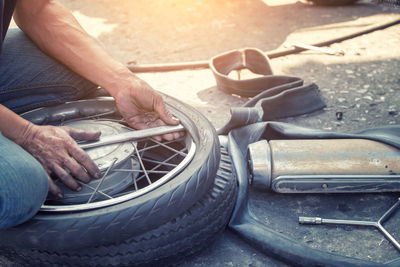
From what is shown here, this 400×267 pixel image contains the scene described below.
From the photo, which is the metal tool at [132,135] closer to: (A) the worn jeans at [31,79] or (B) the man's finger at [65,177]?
(B) the man's finger at [65,177]

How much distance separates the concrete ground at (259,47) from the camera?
2.43 meters

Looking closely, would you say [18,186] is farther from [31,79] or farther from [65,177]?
[31,79]

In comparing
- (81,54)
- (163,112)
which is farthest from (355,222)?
(81,54)

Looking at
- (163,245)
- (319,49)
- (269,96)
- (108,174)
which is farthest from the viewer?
(319,49)

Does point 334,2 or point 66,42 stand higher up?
point 66,42

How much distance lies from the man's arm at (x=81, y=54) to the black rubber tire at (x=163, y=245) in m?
0.58

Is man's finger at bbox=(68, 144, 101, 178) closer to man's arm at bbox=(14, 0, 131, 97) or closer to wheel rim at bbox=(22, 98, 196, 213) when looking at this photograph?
wheel rim at bbox=(22, 98, 196, 213)

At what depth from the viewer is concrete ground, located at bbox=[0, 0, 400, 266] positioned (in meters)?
2.43

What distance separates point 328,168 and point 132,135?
3.16 ft

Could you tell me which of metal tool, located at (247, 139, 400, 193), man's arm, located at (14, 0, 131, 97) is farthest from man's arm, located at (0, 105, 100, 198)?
metal tool, located at (247, 139, 400, 193)

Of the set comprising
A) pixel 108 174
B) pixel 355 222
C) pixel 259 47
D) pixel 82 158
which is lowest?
pixel 355 222

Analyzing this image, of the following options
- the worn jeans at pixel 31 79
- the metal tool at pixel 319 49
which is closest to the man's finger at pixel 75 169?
the worn jeans at pixel 31 79

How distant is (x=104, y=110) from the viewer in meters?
2.02

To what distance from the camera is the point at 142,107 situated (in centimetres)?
188
